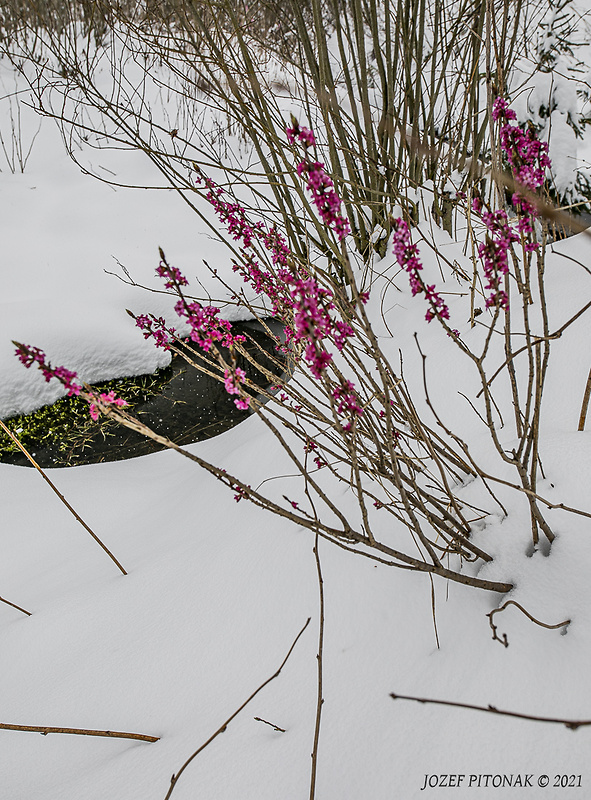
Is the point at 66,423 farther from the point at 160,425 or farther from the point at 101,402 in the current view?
the point at 101,402

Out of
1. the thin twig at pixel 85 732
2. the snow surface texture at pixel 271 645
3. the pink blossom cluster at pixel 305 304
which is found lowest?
the thin twig at pixel 85 732

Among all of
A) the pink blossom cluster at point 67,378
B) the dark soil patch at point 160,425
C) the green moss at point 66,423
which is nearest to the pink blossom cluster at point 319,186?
the pink blossom cluster at point 67,378

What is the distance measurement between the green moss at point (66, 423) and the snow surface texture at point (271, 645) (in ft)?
1.89

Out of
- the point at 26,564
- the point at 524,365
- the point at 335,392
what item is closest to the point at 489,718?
the point at 335,392

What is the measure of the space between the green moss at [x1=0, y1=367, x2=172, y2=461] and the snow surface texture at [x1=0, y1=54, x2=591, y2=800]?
577 mm

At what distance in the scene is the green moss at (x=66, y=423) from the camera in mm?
2535

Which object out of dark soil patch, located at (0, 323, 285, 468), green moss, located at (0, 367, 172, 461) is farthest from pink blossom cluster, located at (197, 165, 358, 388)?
green moss, located at (0, 367, 172, 461)

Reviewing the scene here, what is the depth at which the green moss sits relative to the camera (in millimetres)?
2535

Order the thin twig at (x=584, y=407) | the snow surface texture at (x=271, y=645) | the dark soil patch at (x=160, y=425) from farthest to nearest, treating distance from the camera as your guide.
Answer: the dark soil patch at (x=160, y=425), the thin twig at (x=584, y=407), the snow surface texture at (x=271, y=645)

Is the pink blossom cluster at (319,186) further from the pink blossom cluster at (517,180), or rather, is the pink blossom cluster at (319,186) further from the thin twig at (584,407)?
the thin twig at (584,407)

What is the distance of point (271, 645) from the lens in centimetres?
103

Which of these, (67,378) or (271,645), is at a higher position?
(67,378)

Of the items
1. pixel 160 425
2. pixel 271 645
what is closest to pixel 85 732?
pixel 271 645

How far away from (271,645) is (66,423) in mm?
2064
